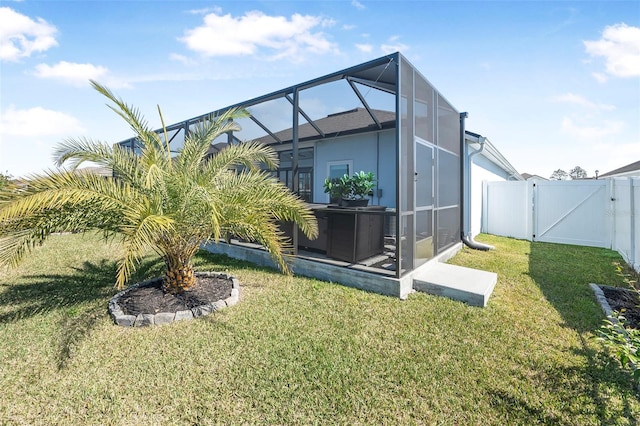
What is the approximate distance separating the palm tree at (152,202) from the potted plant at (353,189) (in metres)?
1.09

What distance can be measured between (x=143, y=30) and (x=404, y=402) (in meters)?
8.56

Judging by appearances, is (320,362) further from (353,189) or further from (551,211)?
(551,211)

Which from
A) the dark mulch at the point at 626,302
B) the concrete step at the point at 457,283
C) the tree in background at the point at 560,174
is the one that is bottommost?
the dark mulch at the point at 626,302

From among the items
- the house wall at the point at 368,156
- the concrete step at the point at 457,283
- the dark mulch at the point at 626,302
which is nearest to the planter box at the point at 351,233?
the concrete step at the point at 457,283

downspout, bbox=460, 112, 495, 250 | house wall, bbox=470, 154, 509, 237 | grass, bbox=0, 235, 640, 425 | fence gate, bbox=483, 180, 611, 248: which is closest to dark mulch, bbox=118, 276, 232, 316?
grass, bbox=0, 235, 640, 425

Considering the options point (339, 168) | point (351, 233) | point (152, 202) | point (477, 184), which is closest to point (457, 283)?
point (351, 233)

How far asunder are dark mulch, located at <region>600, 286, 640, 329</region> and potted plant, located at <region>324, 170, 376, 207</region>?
3.73m

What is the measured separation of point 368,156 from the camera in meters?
8.94

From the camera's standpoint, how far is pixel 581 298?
426 centimetres

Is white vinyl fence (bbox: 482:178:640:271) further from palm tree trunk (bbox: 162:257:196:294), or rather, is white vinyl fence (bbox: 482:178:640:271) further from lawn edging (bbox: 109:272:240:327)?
palm tree trunk (bbox: 162:257:196:294)

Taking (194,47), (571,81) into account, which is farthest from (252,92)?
(571,81)

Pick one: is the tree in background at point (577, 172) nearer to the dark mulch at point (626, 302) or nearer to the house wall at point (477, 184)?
the house wall at point (477, 184)

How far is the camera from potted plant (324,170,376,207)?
530 cm

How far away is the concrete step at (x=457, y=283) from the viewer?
4.03 metres
